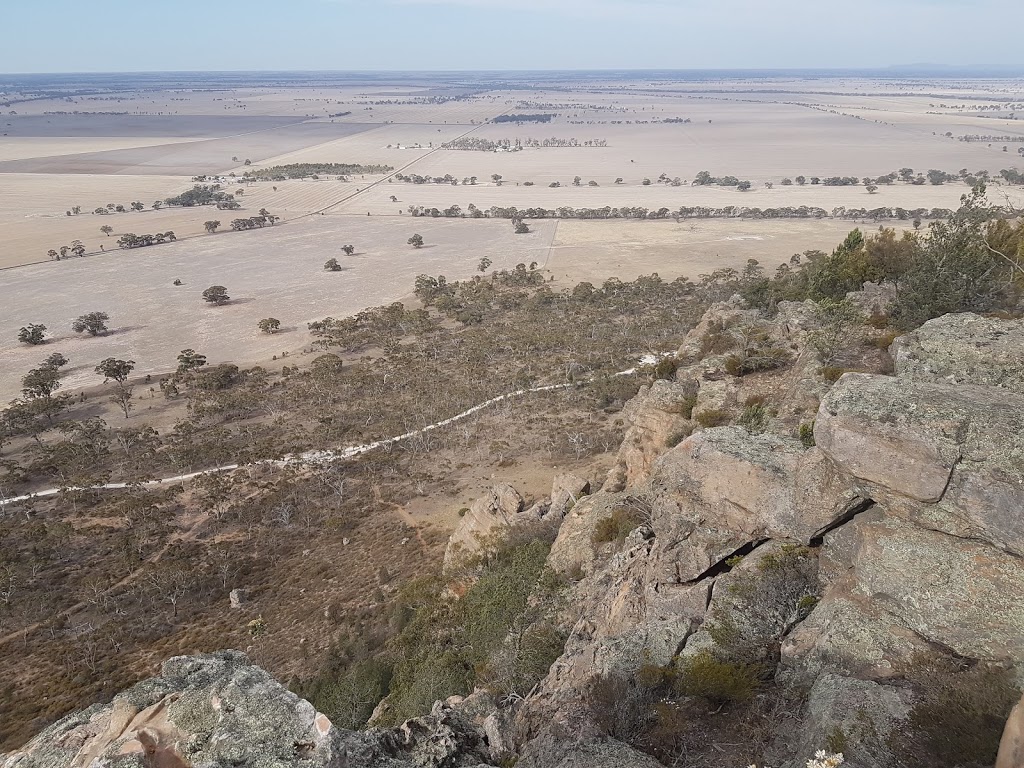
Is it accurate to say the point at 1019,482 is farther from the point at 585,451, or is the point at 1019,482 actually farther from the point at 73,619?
the point at 73,619

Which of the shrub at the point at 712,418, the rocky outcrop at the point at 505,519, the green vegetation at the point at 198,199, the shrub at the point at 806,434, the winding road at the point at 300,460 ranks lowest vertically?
the winding road at the point at 300,460

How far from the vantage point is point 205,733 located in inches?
285

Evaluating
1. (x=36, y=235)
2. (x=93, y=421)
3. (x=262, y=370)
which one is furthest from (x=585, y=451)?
(x=36, y=235)

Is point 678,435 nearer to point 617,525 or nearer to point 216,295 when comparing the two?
point 617,525

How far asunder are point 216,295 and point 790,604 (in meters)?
74.8

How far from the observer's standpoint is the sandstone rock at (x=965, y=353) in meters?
13.8

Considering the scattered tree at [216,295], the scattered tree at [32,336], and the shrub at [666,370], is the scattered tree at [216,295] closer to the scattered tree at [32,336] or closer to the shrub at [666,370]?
the scattered tree at [32,336]

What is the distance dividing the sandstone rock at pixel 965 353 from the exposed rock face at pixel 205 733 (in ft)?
43.8

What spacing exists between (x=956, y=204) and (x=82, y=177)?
20059cm

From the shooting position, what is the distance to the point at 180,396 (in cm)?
4981

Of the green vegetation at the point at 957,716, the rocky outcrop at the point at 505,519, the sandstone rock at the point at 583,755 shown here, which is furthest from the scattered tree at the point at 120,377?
the green vegetation at the point at 957,716

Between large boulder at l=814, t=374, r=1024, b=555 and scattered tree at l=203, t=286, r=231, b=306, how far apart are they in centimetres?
7461

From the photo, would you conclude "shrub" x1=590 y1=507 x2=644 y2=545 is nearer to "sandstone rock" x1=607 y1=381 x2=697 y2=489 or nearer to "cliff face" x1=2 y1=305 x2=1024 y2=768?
"cliff face" x1=2 y1=305 x2=1024 y2=768

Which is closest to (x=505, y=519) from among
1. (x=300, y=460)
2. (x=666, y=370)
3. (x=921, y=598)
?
(x=666, y=370)
